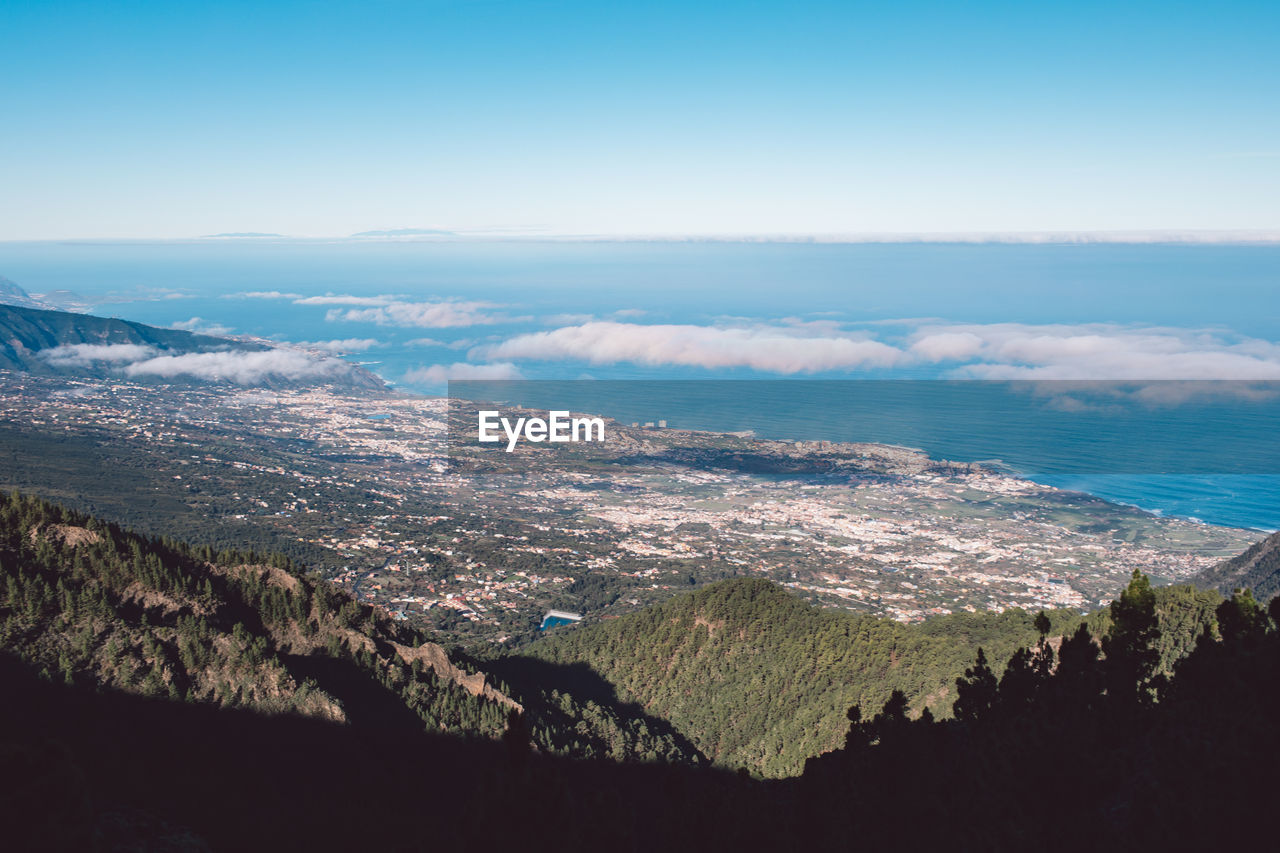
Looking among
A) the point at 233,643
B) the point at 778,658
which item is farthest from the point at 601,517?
the point at 233,643

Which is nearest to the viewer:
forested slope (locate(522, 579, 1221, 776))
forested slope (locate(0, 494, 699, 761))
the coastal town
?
forested slope (locate(0, 494, 699, 761))

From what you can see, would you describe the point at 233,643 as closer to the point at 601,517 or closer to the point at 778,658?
the point at 778,658

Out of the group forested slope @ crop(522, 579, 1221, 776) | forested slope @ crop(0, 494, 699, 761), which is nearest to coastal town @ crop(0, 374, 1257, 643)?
forested slope @ crop(522, 579, 1221, 776)

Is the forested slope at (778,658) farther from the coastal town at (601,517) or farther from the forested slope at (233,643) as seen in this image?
the coastal town at (601,517)

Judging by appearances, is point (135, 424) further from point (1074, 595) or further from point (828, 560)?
point (1074, 595)

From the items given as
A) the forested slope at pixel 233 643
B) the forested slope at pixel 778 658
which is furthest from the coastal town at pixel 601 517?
the forested slope at pixel 233 643

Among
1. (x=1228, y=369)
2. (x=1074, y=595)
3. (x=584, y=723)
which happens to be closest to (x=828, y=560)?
(x=1074, y=595)

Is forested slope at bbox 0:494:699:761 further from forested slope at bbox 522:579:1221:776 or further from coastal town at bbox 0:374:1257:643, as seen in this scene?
coastal town at bbox 0:374:1257:643

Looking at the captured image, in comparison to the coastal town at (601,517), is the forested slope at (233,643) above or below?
above
